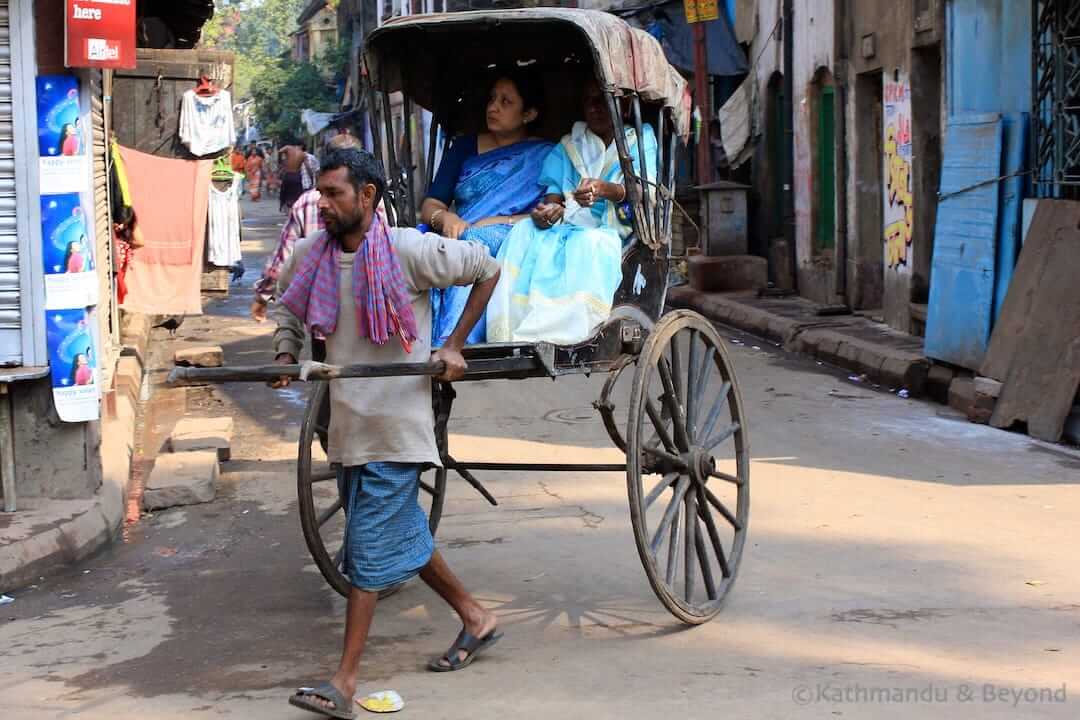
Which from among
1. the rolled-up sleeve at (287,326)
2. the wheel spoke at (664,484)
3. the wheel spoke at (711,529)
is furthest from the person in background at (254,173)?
the rolled-up sleeve at (287,326)

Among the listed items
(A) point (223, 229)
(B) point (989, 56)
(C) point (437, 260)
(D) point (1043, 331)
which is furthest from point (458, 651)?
(A) point (223, 229)

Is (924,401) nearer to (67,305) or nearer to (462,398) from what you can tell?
(462,398)

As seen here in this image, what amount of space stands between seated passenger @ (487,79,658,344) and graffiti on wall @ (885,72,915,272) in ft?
25.9

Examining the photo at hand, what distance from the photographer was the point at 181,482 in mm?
8133

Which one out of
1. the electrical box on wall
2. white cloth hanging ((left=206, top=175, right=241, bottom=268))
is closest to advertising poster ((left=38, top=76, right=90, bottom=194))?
the electrical box on wall

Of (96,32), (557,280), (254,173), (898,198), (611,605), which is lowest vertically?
(611,605)

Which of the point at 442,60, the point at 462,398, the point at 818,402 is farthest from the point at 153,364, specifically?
the point at 442,60

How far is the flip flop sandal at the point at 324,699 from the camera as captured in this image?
4.52m

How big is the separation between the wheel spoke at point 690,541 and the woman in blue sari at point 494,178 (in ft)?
4.56

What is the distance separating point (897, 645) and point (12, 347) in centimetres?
436

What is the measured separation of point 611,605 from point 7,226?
345cm

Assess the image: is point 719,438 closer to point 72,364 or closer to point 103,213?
point 72,364

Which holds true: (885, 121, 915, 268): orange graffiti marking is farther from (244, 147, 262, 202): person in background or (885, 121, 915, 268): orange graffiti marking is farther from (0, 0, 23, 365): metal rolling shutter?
(244, 147, 262, 202): person in background

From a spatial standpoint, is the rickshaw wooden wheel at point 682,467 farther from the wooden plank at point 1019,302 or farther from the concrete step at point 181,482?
the wooden plank at point 1019,302
